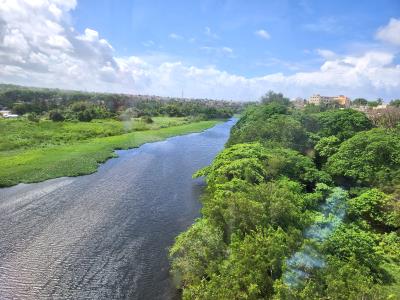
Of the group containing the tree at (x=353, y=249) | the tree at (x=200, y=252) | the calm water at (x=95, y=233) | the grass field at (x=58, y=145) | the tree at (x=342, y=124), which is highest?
the tree at (x=342, y=124)

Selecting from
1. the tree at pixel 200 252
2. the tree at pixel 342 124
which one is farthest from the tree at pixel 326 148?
the tree at pixel 200 252

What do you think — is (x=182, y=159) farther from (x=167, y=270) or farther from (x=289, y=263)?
(x=289, y=263)

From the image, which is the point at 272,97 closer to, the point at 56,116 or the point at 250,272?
the point at 56,116

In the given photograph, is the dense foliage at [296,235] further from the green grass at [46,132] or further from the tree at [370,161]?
the green grass at [46,132]

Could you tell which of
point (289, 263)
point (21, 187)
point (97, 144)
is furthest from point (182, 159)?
point (289, 263)

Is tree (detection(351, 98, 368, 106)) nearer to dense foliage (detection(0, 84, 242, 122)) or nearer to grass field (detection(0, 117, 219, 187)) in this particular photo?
dense foliage (detection(0, 84, 242, 122))

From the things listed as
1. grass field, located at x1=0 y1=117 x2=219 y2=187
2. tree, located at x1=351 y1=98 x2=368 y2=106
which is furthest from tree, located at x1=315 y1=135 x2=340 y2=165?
tree, located at x1=351 y1=98 x2=368 y2=106
